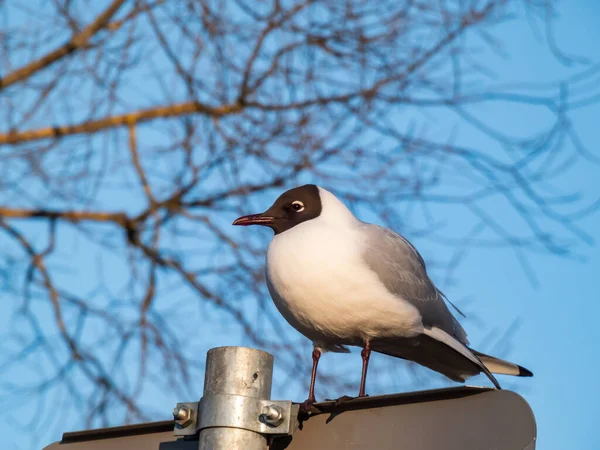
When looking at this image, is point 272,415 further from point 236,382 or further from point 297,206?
point 297,206

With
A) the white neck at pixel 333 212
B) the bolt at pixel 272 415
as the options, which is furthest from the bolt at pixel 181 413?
the white neck at pixel 333 212

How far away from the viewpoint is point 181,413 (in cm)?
169

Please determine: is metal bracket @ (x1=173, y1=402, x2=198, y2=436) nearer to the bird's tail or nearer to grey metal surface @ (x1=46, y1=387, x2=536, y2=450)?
grey metal surface @ (x1=46, y1=387, x2=536, y2=450)

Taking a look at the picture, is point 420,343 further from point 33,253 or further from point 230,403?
point 33,253

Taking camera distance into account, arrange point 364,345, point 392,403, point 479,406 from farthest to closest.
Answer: point 364,345
point 392,403
point 479,406

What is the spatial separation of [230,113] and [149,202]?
63 centimetres

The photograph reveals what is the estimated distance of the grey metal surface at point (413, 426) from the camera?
4.95 feet

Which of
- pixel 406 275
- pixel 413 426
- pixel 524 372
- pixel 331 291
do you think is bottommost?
pixel 413 426

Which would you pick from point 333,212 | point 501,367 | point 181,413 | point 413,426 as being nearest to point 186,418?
point 181,413

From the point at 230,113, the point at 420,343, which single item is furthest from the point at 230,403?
the point at 230,113

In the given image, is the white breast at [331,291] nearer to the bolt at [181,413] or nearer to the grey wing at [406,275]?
the grey wing at [406,275]

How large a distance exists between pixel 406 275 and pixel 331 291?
1.31 feet

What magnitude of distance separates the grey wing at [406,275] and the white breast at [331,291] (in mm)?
45

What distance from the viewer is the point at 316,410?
5.77 feet
